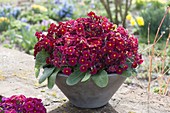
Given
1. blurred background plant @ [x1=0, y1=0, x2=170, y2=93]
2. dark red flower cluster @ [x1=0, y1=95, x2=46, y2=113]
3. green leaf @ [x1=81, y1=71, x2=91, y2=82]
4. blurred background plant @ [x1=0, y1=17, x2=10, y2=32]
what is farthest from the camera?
blurred background plant @ [x1=0, y1=17, x2=10, y2=32]

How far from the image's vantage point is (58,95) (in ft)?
9.00

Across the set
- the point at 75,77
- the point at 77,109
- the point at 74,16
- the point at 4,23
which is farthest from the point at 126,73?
the point at 74,16

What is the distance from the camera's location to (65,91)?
2406mm

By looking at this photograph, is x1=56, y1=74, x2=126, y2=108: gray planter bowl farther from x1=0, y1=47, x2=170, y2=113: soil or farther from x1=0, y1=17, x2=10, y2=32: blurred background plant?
x1=0, y1=17, x2=10, y2=32: blurred background plant

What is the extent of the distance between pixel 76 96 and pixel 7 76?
2.83 ft

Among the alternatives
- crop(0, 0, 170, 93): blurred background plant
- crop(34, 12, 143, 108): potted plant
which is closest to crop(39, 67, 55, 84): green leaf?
crop(34, 12, 143, 108): potted plant

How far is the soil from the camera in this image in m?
2.54

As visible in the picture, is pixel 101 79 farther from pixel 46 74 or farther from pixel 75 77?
pixel 46 74

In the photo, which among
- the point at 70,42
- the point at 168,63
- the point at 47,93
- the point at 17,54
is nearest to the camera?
the point at 70,42

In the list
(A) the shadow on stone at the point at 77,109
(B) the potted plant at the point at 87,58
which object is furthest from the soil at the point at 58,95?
(B) the potted plant at the point at 87,58

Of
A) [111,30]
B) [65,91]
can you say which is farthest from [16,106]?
[111,30]

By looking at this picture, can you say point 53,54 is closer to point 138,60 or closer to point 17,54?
point 138,60

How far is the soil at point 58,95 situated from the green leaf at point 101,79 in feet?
1.11

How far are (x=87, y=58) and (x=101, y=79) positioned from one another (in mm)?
147
